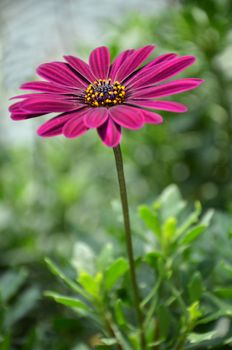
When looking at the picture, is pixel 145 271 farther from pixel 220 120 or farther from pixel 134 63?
pixel 220 120

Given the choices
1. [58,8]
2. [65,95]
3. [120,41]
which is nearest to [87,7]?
[58,8]

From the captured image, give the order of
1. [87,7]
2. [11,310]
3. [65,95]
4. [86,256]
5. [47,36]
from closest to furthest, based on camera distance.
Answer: [65,95]
[86,256]
[11,310]
[47,36]
[87,7]

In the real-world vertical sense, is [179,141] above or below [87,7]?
below

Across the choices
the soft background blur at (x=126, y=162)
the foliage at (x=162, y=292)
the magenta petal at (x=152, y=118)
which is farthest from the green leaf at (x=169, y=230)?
the soft background blur at (x=126, y=162)

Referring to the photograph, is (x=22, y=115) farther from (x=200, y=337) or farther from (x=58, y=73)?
(x=200, y=337)

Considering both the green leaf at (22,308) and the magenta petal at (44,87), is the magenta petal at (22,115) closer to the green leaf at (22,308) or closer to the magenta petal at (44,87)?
the magenta petal at (44,87)

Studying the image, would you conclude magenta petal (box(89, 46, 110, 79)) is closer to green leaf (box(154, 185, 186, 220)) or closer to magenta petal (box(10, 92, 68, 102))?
magenta petal (box(10, 92, 68, 102))
